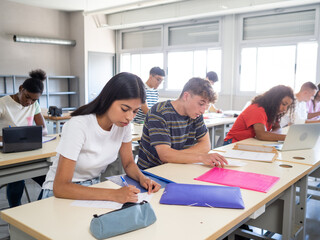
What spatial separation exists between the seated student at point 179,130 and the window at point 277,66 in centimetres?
423

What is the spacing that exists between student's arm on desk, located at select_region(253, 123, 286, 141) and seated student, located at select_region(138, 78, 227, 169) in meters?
0.78

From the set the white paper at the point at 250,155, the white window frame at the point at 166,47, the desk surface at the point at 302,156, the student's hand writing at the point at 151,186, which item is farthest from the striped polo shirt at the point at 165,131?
the white window frame at the point at 166,47

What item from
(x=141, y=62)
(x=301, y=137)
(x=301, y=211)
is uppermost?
(x=141, y=62)

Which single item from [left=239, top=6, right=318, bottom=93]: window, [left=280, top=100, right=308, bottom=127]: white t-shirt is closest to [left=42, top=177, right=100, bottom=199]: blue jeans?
[left=280, top=100, right=308, bottom=127]: white t-shirt

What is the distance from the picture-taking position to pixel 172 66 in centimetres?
771

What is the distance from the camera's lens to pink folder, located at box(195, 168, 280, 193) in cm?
149

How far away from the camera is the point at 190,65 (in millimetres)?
7363

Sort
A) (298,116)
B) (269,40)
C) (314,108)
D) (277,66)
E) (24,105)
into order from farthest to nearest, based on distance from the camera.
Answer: (277,66) → (269,40) → (314,108) → (298,116) → (24,105)

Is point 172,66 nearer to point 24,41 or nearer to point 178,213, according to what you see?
point 24,41

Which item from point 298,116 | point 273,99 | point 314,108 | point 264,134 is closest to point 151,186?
point 264,134

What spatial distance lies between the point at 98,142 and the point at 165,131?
557 mm

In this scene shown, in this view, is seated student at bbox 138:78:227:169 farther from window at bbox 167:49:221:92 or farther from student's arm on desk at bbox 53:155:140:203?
window at bbox 167:49:221:92

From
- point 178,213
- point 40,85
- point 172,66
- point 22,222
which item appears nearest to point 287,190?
point 178,213

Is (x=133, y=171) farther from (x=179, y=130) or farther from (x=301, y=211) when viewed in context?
(x=301, y=211)
